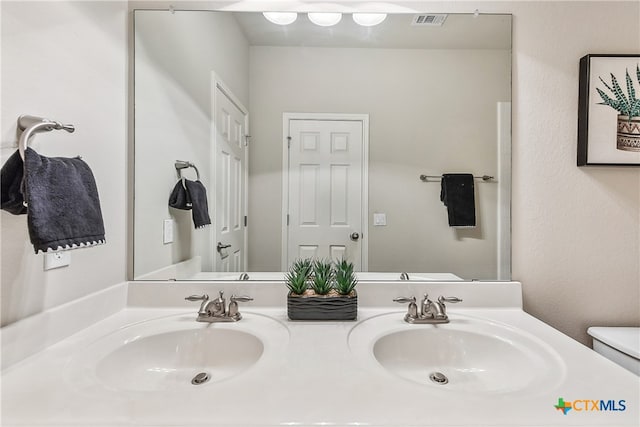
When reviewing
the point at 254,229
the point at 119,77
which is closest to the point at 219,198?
the point at 254,229

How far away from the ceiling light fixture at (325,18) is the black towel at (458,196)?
2.57ft

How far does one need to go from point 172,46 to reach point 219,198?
0.66 metres

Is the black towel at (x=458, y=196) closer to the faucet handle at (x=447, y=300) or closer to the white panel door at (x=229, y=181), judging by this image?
the faucet handle at (x=447, y=300)

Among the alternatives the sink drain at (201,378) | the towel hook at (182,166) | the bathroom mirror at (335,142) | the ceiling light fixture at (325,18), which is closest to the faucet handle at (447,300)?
the bathroom mirror at (335,142)

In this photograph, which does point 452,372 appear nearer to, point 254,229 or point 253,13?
point 254,229

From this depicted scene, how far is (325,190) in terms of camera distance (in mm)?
1287

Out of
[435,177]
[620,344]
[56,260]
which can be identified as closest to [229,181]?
[56,260]

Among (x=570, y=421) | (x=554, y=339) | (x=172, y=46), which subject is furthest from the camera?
(x=172, y=46)

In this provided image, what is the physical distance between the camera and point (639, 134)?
120 cm

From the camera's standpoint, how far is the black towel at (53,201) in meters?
0.67

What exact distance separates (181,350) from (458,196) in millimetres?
1182

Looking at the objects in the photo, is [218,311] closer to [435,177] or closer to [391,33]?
[435,177]

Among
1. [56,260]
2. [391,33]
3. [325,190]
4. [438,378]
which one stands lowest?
[438,378]

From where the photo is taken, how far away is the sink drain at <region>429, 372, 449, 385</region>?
3.03 ft
